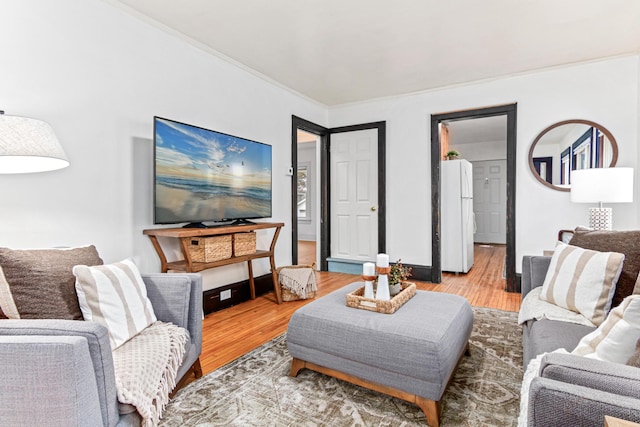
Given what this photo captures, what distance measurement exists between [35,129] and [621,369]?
2.24 metres

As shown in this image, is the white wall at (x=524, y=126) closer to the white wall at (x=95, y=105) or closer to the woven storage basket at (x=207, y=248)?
the white wall at (x=95, y=105)

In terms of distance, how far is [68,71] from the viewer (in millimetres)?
2246

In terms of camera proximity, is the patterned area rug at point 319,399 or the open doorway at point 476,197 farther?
the open doorway at point 476,197

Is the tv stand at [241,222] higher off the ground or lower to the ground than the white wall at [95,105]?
lower

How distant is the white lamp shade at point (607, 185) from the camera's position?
2760 mm

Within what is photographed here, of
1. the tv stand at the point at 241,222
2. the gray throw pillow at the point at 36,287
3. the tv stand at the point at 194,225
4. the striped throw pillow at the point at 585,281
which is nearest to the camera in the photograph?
the gray throw pillow at the point at 36,287

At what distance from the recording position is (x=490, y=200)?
8.23 meters

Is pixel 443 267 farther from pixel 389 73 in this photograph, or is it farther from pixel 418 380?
pixel 418 380

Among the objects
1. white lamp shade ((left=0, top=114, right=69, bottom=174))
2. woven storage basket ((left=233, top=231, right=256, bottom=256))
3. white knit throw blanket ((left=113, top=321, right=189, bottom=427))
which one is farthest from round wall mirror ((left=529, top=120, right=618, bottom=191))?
white lamp shade ((left=0, top=114, right=69, bottom=174))

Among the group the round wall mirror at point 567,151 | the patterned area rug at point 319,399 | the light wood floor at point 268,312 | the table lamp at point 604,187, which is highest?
the round wall mirror at point 567,151

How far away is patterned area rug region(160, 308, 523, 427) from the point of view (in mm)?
1601

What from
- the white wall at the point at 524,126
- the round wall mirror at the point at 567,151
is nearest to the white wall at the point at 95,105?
the white wall at the point at 524,126

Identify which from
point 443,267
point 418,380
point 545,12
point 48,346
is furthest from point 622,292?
point 443,267

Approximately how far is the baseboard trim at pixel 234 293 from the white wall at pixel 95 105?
0.11 m
